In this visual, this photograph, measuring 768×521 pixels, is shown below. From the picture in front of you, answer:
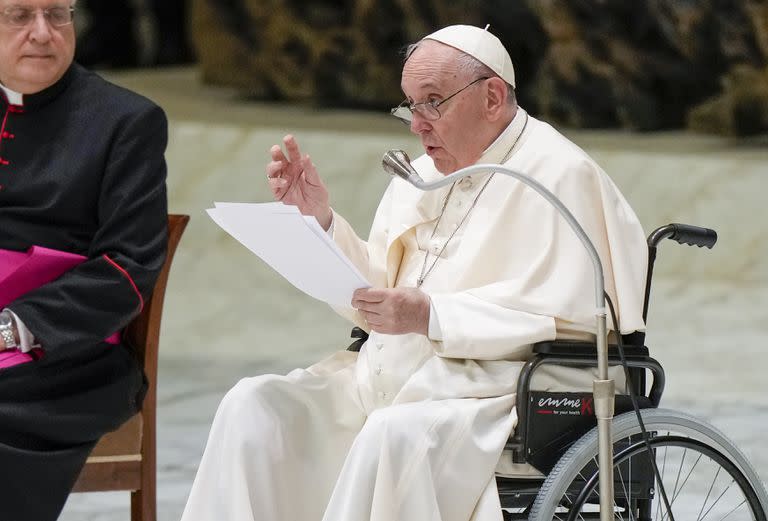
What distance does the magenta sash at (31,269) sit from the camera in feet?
13.8

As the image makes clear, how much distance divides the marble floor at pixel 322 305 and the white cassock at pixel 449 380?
1.57 meters

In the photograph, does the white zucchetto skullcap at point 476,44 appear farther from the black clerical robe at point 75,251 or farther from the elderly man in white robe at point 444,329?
the black clerical robe at point 75,251

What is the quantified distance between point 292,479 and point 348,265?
2.06 ft

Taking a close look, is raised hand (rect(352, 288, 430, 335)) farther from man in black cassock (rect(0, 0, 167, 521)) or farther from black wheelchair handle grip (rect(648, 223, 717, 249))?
man in black cassock (rect(0, 0, 167, 521))

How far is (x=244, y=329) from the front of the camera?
8.41 m

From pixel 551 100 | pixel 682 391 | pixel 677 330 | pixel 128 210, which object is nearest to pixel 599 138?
pixel 551 100

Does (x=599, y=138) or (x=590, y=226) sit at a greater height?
(x=590, y=226)

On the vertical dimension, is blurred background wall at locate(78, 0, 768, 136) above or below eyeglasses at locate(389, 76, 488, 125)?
below

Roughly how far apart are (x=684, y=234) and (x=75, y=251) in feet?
5.45

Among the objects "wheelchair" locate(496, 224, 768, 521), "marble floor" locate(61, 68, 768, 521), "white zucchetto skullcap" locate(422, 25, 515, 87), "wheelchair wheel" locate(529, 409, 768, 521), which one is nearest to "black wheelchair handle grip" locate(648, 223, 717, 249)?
"wheelchair" locate(496, 224, 768, 521)

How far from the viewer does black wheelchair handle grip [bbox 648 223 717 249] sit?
12.6ft

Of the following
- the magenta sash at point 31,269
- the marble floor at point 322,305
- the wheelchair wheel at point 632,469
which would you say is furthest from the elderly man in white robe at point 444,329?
the marble floor at point 322,305

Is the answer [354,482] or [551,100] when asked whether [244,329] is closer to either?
[551,100]

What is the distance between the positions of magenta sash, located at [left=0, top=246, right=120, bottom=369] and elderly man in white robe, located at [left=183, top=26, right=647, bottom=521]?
68 centimetres
